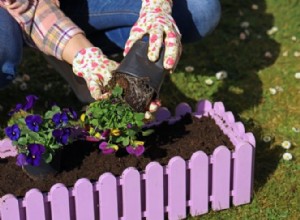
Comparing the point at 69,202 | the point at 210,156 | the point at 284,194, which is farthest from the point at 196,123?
the point at 69,202

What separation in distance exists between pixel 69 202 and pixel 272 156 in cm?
128

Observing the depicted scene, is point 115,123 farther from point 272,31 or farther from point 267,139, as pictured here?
point 272,31

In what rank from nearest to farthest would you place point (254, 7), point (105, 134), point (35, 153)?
1. point (35, 153)
2. point (105, 134)
3. point (254, 7)

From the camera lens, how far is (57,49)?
3.19m

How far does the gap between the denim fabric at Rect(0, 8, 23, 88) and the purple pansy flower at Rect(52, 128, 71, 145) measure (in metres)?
0.57

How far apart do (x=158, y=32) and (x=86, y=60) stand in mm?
356

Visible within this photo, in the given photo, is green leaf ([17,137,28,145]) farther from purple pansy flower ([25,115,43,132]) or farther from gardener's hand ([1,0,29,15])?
gardener's hand ([1,0,29,15])

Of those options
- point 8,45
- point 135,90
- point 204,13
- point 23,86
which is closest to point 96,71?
point 135,90

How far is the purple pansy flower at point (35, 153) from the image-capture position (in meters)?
2.74

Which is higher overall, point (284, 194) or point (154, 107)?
point (154, 107)

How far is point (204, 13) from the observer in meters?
3.67

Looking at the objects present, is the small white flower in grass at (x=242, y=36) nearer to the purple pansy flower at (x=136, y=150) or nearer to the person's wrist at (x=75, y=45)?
the person's wrist at (x=75, y=45)

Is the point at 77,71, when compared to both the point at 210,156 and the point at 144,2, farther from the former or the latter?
the point at 210,156

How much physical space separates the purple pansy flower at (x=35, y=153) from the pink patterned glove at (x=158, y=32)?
1.79 ft
